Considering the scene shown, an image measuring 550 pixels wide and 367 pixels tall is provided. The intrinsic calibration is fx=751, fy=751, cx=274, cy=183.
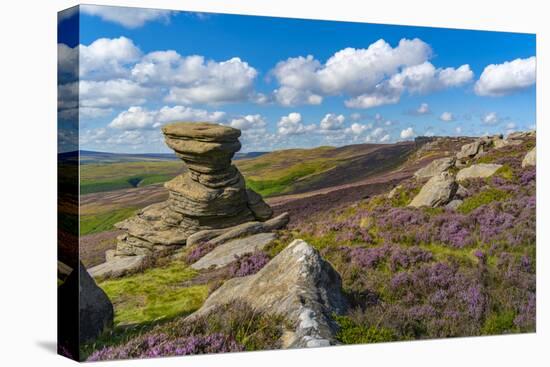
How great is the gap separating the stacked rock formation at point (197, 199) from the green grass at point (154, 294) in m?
0.63

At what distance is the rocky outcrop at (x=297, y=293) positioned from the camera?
51.8 ft

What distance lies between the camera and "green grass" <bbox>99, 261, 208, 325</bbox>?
16138 millimetres

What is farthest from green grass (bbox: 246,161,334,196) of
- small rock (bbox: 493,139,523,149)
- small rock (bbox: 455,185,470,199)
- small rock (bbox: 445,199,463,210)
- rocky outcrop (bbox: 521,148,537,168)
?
rocky outcrop (bbox: 521,148,537,168)

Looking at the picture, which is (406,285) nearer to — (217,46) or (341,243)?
(341,243)

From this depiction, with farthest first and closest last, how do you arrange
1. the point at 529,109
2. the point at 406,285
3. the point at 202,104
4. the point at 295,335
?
the point at 529,109 < the point at 406,285 < the point at 202,104 < the point at 295,335

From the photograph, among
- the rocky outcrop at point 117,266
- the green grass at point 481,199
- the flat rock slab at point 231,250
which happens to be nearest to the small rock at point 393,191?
the green grass at point 481,199

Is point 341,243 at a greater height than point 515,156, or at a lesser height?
lesser

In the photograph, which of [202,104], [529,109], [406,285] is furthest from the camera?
[529,109]

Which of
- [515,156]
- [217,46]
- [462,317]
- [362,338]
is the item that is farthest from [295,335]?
[515,156]

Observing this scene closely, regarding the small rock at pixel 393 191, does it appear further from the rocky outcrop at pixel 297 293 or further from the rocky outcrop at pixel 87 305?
the rocky outcrop at pixel 87 305

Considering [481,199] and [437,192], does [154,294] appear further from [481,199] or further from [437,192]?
[481,199]

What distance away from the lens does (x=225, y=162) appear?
17922 mm

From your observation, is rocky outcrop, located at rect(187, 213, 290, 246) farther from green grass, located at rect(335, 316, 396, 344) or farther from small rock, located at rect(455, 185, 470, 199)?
small rock, located at rect(455, 185, 470, 199)

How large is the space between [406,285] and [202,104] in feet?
21.9
